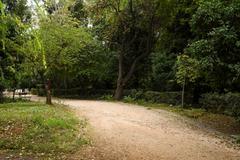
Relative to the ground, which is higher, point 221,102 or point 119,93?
point 119,93

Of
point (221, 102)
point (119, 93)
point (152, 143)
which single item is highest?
point (119, 93)

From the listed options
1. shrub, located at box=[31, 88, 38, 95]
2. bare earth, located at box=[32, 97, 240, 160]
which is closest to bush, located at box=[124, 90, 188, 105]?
bare earth, located at box=[32, 97, 240, 160]

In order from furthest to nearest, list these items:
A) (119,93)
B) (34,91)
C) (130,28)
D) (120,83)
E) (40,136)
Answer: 1. (34,91)
2. (120,83)
3. (119,93)
4. (130,28)
5. (40,136)

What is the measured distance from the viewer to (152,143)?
1302 centimetres

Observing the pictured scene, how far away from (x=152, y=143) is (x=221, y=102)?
12518 mm

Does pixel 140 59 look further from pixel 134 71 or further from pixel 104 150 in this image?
pixel 104 150

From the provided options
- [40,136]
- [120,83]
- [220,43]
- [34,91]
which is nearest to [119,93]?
[120,83]

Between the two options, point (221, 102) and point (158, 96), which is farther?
point (158, 96)

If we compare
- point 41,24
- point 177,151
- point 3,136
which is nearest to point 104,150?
point 177,151

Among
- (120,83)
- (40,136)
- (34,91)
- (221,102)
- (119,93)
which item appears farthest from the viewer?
(34,91)

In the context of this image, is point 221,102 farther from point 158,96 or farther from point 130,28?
point 130,28

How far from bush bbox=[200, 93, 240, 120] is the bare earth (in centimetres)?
426

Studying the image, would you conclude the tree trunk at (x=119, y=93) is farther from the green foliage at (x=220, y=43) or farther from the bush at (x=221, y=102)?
the green foliage at (x=220, y=43)

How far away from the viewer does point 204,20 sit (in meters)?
18.4
